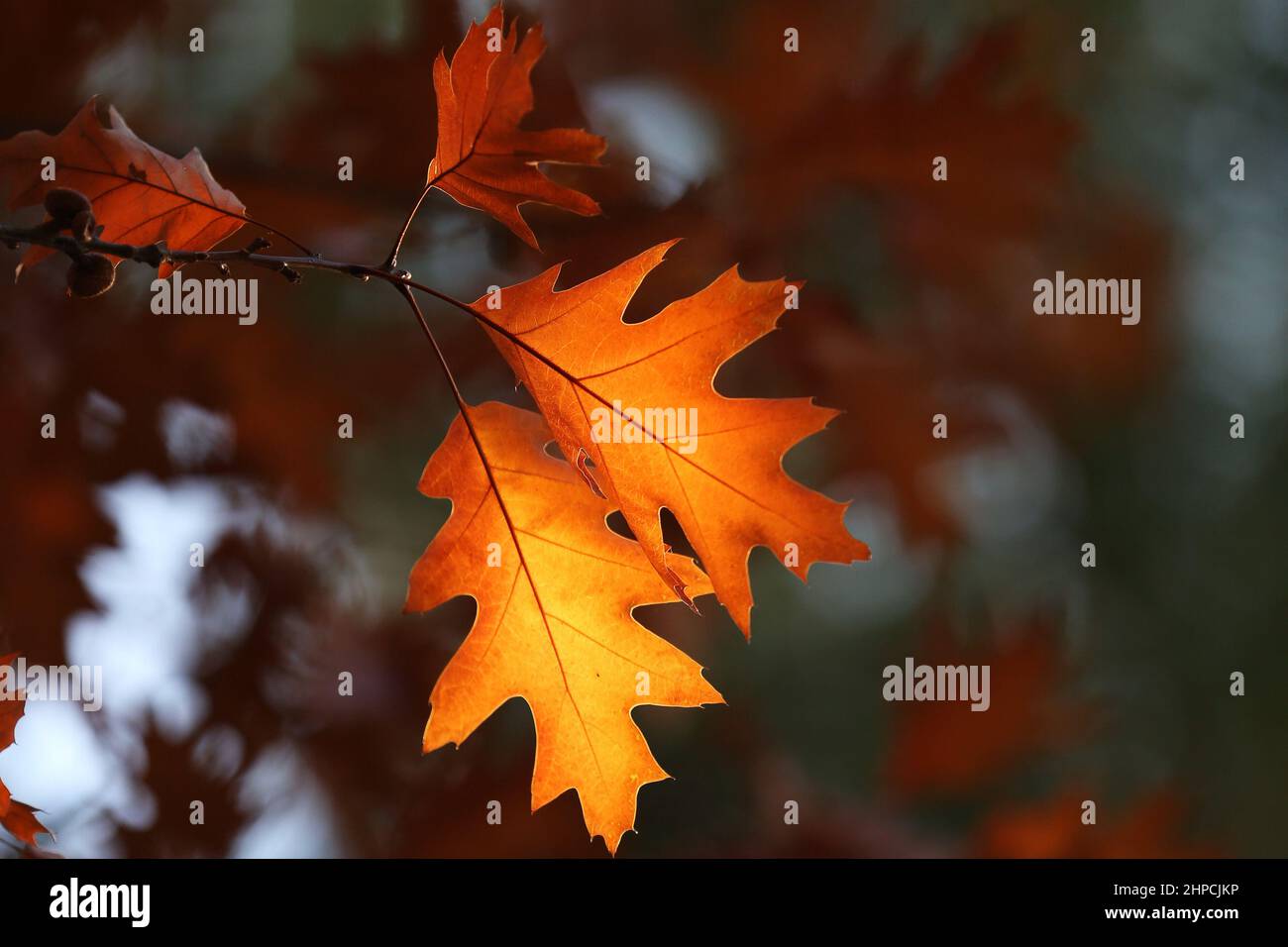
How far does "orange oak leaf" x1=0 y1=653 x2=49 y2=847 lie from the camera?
1.92 ft

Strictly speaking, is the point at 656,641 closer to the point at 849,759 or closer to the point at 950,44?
the point at 950,44

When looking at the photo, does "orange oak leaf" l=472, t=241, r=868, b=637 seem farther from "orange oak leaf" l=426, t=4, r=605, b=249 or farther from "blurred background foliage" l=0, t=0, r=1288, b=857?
"blurred background foliage" l=0, t=0, r=1288, b=857

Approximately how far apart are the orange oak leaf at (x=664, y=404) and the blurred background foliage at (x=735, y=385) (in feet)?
2.14

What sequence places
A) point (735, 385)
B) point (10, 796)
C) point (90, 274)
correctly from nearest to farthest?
point (90, 274), point (10, 796), point (735, 385)

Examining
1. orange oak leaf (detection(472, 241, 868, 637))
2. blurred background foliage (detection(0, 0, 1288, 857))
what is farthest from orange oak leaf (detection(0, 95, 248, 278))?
blurred background foliage (detection(0, 0, 1288, 857))

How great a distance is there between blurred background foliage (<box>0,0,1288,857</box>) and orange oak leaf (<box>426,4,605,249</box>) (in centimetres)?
68

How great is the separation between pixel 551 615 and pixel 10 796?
0.39 meters

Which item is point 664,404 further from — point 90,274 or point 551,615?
point 90,274

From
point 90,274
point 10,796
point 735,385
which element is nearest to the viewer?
point 90,274

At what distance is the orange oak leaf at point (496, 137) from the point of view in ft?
1.72

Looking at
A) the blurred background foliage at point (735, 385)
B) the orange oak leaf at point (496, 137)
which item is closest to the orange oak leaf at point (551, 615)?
the orange oak leaf at point (496, 137)

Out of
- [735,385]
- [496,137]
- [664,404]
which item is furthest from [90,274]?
[735,385]

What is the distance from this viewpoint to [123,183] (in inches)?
A: 23.2

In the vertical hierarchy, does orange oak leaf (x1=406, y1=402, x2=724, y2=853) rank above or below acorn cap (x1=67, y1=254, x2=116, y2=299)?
below
